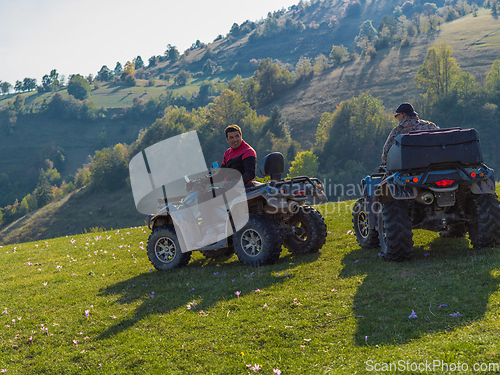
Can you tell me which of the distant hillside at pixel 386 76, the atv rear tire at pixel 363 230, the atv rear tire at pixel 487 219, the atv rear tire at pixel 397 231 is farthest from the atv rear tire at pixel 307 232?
the distant hillside at pixel 386 76

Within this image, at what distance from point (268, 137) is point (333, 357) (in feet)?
283

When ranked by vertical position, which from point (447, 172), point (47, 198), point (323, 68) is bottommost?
point (47, 198)

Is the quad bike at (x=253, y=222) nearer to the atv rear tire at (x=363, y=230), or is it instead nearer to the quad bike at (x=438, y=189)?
the atv rear tire at (x=363, y=230)

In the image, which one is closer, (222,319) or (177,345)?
(177,345)

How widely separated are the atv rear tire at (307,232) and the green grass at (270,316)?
28 cm

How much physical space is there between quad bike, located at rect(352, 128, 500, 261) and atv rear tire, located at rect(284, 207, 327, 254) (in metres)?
1.57

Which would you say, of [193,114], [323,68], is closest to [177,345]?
[193,114]

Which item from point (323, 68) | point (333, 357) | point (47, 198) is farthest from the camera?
point (323, 68)

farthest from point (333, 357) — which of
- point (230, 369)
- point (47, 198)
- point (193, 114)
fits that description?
point (47, 198)

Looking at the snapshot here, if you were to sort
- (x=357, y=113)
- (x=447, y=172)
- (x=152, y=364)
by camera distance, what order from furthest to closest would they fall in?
(x=357, y=113), (x=447, y=172), (x=152, y=364)

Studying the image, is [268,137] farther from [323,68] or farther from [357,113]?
[323,68]

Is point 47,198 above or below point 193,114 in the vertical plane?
below

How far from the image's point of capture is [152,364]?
4531 millimetres

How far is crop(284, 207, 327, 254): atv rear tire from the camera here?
8656 millimetres
